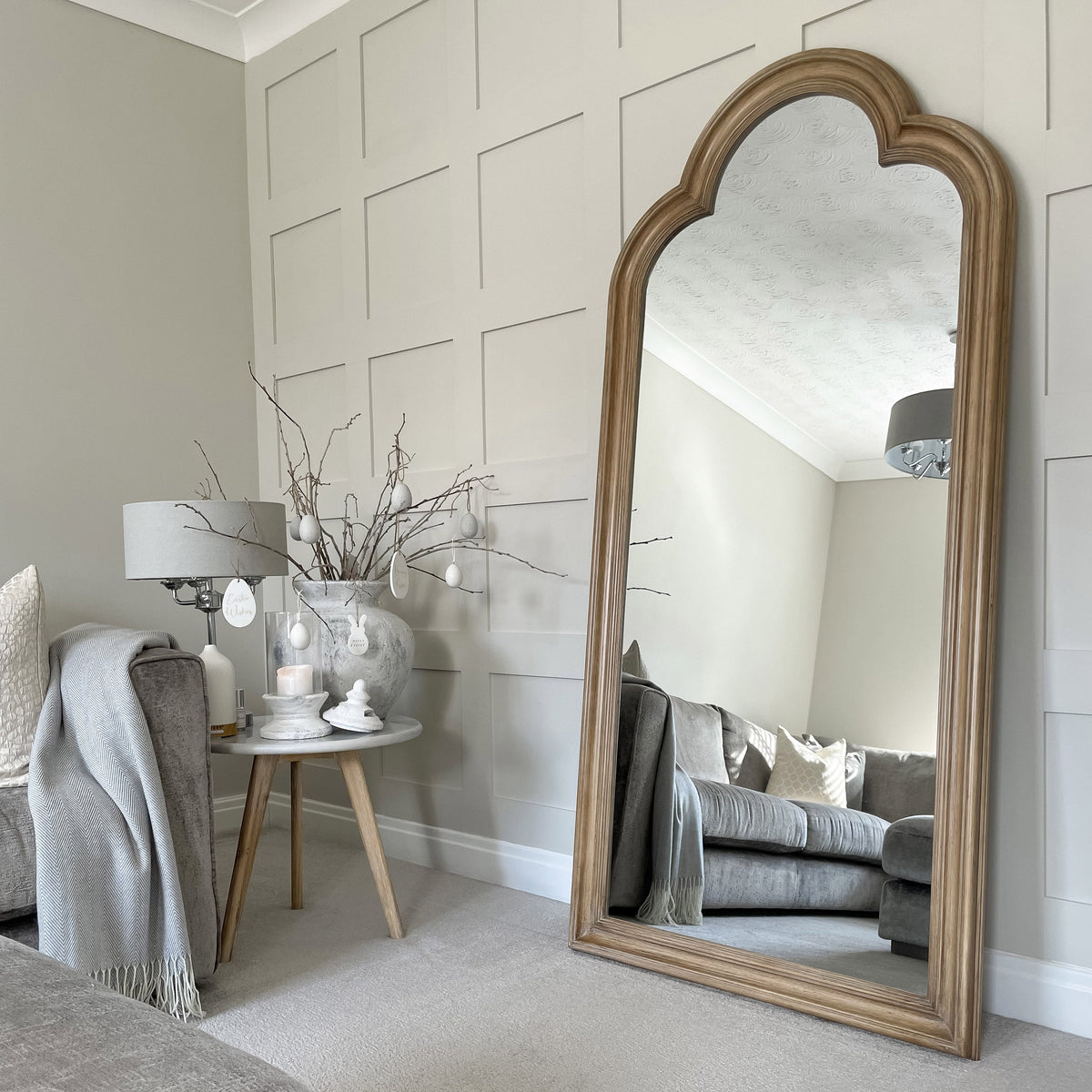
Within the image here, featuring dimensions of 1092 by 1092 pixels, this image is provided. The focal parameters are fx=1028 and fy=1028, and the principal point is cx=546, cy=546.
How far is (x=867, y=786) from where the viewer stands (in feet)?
6.78

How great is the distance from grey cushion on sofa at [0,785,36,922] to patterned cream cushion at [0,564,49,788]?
0.11 meters

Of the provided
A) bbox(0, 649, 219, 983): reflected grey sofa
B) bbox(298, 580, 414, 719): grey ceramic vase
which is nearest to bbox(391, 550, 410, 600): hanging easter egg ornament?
bbox(298, 580, 414, 719): grey ceramic vase

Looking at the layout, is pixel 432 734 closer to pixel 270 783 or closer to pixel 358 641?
pixel 358 641

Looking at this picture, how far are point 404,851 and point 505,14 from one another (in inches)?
97.4

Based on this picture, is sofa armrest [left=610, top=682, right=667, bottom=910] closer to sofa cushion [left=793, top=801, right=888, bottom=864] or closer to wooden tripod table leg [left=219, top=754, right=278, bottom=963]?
sofa cushion [left=793, top=801, right=888, bottom=864]

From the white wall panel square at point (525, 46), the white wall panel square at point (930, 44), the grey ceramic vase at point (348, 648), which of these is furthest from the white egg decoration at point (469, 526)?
the white wall panel square at point (930, 44)

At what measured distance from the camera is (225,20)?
3.60m

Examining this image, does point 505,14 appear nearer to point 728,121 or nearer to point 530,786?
point 728,121

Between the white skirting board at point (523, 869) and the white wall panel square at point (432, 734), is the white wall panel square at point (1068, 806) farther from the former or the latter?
the white wall panel square at point (432, 734)

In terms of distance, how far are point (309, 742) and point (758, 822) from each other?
1.02m

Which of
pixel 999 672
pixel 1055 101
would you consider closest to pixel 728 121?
pixel 1055 101

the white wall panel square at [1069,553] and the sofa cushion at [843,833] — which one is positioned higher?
the white wall panel square at [1069,553]

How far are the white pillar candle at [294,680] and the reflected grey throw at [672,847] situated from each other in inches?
33.8

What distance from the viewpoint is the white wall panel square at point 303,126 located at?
3.42 metres
